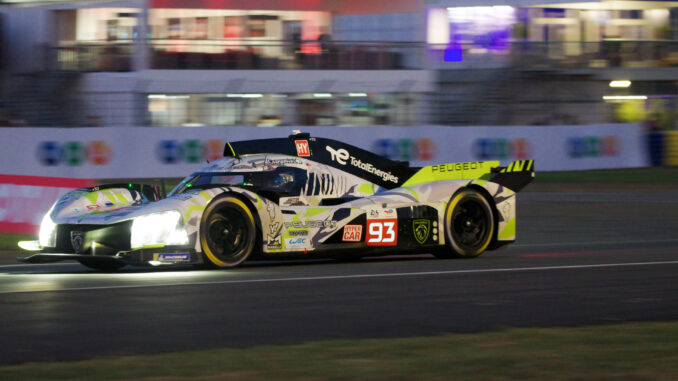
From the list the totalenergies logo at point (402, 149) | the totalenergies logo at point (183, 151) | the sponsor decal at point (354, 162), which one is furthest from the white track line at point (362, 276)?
the totalenergies logo at point (183, 151)

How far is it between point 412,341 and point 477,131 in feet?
73.5

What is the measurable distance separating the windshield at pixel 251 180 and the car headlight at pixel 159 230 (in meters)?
0.80

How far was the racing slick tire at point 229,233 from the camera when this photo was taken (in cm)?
1058

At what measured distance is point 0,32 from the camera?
32094 mm

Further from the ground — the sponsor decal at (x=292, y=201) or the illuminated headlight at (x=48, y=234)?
the sponsor decal at (x=292, y=201)

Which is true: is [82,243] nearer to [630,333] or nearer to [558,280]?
[558,280]

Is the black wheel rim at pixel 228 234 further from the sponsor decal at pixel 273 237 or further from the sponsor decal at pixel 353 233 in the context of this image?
the sponsor decal at pixel 353 233

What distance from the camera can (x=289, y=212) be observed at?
11.0 meters

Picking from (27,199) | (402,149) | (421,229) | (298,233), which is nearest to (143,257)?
(298,233)

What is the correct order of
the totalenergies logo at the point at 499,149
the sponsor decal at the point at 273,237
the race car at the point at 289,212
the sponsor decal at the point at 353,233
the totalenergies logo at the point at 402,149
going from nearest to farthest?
the race car at the point at 289,212 < the sponsor decal at the point at 273,237 < the sponsor decal at the point at 353,233 < the totalenergies logo at the point at 402,149 < the totalenergies logo at the point at 499,149

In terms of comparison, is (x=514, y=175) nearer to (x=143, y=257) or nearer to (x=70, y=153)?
(x=143, y=257)

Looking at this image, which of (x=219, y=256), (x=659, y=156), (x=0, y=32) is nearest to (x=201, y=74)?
(x=0, y=32)

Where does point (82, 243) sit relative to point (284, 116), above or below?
below

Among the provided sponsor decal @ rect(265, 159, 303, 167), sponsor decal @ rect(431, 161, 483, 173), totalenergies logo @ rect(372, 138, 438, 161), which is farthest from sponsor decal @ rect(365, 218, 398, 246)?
totalenergies logo @ rect(372, 138, 438, 161)
